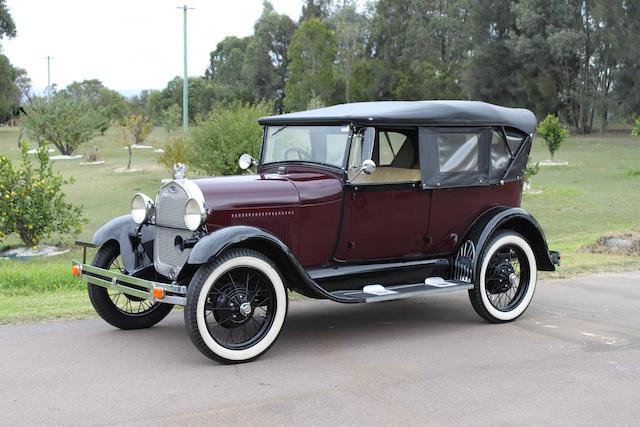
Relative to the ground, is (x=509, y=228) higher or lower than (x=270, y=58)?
lower

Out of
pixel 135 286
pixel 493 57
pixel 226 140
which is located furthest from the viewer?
pixel 493 57

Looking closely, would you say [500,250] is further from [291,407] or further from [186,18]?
[186,18]

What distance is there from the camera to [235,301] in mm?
5512

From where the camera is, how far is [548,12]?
5250 cm

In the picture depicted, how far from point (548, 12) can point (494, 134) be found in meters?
49.0

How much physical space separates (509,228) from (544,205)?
45.5 feet

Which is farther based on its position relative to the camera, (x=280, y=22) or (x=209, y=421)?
(x=280, y=22)

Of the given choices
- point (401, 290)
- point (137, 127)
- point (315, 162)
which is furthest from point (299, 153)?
point (137, 127)

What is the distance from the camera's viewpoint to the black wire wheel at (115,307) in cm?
642

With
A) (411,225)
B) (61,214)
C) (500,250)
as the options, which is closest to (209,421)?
(411,225)

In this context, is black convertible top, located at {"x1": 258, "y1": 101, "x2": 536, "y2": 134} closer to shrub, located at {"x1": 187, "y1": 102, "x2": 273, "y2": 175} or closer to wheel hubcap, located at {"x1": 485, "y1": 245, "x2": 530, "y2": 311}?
wheel hubcap, located at {"x1": 485, "y1": 245, "x2": 530, "y2": 311}

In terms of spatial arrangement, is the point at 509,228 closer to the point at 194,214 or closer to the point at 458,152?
the point at 458,152

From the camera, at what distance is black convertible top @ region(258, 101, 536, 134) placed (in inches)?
252

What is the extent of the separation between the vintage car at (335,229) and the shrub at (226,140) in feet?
57.8
